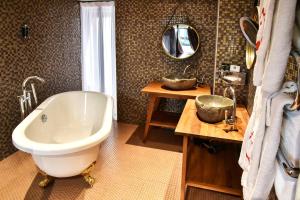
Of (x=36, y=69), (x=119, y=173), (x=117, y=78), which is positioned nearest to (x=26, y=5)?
(x=36, y=69)

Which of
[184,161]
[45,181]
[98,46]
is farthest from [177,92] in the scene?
[45,181]

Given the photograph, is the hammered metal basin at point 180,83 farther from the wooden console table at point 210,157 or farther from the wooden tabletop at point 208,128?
the wooden tabletop at point 208,128

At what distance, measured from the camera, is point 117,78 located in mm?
3707

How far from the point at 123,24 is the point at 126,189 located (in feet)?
7.65

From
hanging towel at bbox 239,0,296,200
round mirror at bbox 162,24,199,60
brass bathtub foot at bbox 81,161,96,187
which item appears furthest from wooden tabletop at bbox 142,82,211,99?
hanging towel at bbox 239,0,296,200

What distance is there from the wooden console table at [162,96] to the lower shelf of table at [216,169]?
1.92 feet

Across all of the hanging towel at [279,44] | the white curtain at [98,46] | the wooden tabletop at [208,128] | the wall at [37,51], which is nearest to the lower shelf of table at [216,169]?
the wooden tabletop at [208,128]

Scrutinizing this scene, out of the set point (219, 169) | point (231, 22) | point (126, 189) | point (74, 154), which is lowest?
point (126, 189)

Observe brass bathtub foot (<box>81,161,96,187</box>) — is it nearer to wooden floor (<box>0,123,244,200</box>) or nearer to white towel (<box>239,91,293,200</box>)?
wooden floor (<box>0,123,244,200</box>)

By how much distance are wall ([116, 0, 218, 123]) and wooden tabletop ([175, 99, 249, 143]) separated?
4.40 ft

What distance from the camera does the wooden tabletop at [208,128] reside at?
1720mm

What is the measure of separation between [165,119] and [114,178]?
1191 millimetres

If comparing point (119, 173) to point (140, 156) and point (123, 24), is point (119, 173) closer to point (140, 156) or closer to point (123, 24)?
point (140, 156)

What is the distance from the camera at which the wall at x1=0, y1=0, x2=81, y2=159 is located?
2562 millimetres
